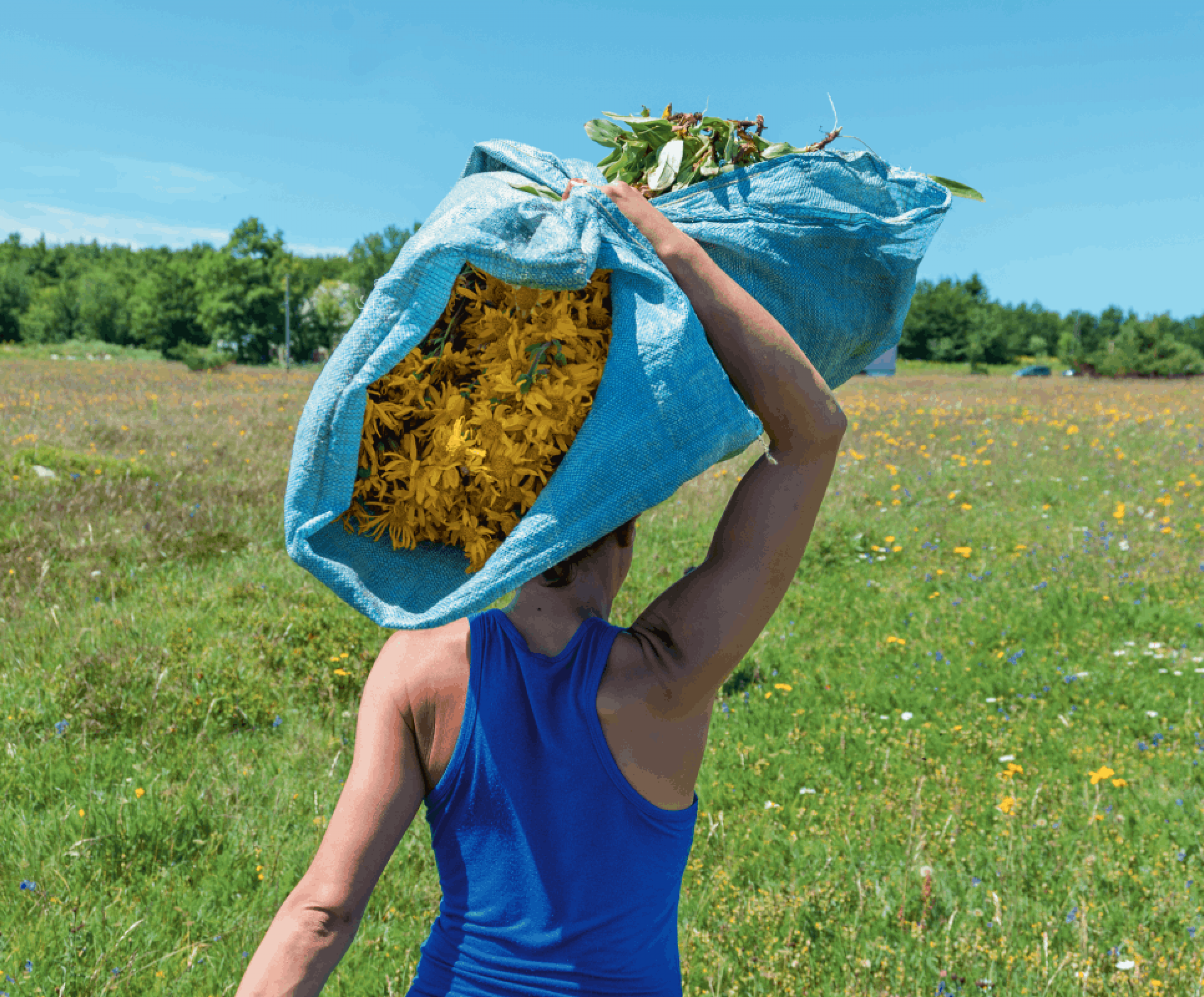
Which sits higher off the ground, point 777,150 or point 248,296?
point 248,296

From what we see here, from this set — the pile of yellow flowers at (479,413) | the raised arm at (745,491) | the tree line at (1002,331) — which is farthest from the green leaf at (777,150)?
the tree line at (1002,331)

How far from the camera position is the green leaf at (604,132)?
1.65 meters

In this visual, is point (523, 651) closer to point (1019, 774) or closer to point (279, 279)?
point (1019, 774)

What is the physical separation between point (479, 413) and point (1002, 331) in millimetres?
88306

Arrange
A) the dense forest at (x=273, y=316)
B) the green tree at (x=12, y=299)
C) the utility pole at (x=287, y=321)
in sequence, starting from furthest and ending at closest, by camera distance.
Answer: the green tree at (x=12, y=299) → the dense forest at (x=273, y=316) → the utility pole at (x=287, y=321)

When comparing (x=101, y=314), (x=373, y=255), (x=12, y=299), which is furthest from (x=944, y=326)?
(x=12, y=299)

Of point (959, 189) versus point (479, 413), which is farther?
point (959, 189)

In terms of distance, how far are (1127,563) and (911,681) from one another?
3247 mm

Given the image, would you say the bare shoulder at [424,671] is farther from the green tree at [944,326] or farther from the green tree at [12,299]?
the green tree at [12,299]

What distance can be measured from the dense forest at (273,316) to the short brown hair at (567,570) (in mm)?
60832

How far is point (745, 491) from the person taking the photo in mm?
1351

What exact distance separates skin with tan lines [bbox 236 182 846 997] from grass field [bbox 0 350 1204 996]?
1681mm

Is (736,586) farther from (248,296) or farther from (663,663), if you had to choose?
(248,296)

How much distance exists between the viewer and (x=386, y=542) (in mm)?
1394
